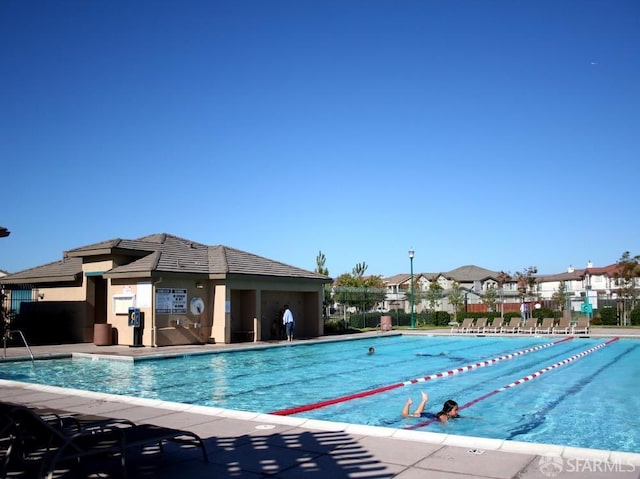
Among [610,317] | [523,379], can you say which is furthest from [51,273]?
[610,317]

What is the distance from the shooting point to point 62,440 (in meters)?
4.85

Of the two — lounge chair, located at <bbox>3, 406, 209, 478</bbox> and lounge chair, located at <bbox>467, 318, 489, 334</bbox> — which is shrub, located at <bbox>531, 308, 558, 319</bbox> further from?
lounge chair, located at <bbox>3, 406, 209, 478</bbox>

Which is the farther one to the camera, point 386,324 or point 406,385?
point 386,324

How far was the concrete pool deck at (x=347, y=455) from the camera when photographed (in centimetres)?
543

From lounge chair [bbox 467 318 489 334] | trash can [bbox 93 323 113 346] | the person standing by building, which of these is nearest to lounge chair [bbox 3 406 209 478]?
trash can [bbox 93 323 113 346]

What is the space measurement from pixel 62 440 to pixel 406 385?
34.0 feet

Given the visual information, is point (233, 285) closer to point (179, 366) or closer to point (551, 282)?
point (179, 366)

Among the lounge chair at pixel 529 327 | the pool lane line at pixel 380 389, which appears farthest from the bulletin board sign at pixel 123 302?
the lounge chair at pixel 529 327

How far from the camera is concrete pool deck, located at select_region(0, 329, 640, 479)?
5.43 metres

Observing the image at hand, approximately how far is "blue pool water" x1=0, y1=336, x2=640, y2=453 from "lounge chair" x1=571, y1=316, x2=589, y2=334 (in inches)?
237

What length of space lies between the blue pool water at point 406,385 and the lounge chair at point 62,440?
5388mm

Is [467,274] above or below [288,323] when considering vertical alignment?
above

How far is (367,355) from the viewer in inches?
868

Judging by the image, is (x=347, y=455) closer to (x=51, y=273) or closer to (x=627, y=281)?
(x=51, y=273)
